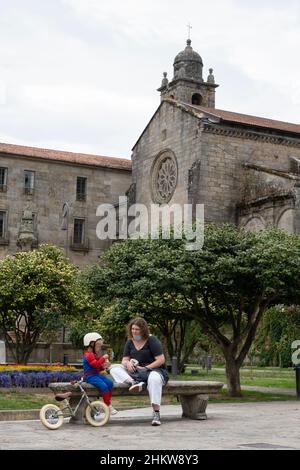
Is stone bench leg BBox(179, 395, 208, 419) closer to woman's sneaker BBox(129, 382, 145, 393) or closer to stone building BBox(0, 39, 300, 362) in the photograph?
woman's sneaker BBox(129, 382, 145, 393)

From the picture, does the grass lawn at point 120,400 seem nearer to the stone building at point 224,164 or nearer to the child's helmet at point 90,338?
the child's helmet at point 90,338

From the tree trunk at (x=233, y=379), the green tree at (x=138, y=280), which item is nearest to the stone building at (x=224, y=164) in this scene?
the green tree at (x=138, y=280)

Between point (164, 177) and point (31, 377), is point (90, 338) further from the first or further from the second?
point (164, 177)

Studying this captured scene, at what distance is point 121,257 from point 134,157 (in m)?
38.1

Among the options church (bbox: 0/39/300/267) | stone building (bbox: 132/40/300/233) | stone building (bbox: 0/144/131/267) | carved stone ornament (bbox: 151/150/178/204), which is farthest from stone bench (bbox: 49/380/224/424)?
stone building (bbox: 0/144/131/267)

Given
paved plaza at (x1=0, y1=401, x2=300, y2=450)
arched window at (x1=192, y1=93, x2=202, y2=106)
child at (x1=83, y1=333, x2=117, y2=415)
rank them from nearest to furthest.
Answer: paved plaza at (x1=0, y1=401, x2=300, y2=450) → child at (x1=83, y1=333, x2=117, y2=415) → arched window at (x1=192, y1=93, x2=202, y2=106)

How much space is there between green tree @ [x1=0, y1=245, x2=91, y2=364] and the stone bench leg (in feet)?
53.0

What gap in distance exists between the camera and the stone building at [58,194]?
56344mm

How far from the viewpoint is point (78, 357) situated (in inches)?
1544

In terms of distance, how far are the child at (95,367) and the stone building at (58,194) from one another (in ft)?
144

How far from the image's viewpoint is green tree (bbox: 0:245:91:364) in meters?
28.9

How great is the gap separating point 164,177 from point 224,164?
5142 mm

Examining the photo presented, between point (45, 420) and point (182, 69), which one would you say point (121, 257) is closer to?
point (45, 420)
